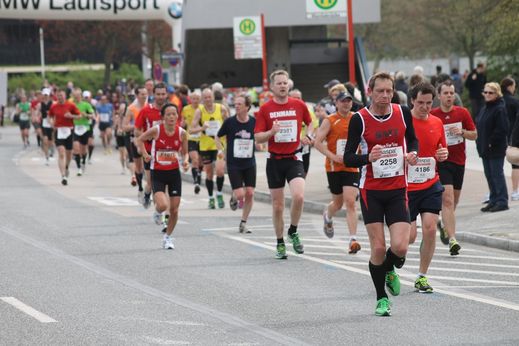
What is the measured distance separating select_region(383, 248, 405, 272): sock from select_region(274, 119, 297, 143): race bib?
415 cm

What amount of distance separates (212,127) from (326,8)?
23.5ft

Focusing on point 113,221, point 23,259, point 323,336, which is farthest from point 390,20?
point 323,336

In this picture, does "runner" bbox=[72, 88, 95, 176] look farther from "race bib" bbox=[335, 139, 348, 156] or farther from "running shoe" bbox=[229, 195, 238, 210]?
"race bib" bbox=[335, 139, 348, 156]

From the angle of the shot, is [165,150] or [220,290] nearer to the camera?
[220,290]

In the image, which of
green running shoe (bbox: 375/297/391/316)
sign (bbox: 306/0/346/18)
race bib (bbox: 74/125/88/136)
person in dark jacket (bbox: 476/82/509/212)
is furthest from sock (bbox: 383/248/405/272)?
race bib (bbox: 74/125/88/136)

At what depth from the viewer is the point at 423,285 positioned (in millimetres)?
12008

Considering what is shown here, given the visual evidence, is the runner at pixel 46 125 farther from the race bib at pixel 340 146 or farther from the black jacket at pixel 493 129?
the race bib at pixel 340 146

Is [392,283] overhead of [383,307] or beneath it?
overhead

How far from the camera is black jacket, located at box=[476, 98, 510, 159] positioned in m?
18.8

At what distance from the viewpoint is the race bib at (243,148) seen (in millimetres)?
17891

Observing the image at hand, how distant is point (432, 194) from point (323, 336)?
2.86m

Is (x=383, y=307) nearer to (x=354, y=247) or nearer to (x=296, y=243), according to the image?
(x=354, y=247)

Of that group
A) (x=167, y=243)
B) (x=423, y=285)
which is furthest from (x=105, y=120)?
(x=423, y=285)

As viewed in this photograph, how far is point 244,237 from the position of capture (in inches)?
679
